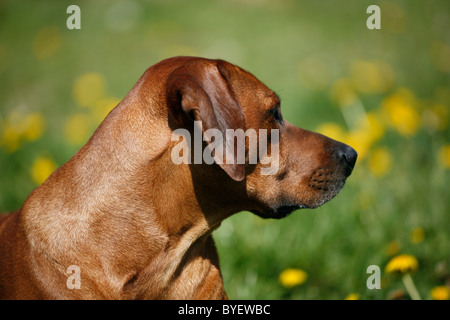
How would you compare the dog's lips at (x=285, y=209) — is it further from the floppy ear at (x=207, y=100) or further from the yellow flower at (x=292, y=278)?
the yellow flower at (x=292, y=278)

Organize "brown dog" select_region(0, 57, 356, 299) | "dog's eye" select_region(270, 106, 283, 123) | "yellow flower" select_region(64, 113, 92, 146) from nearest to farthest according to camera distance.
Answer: "brown dog" select_region(0, 57, 356, 299) → "dog's eye" select_region(270, 106, 283, 123) → "yellow flower" select_region(64, 113, 92, 146)

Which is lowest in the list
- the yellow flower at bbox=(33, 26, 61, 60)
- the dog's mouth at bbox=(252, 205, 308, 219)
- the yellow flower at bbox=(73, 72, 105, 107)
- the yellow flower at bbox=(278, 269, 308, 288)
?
the yellow flower at bbox=(278, 269, 308, 288)

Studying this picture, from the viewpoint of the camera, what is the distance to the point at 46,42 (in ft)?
27.5

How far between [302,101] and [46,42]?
443 centimetres

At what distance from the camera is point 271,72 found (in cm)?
771

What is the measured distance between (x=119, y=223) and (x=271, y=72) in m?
5.62

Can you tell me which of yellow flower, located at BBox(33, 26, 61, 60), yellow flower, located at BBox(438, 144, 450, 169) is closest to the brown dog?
yellow flower, located at BBox(438, 144, 450, 169)

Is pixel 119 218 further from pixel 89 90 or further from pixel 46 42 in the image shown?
pixel 46 42

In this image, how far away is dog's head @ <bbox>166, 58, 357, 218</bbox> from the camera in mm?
2248

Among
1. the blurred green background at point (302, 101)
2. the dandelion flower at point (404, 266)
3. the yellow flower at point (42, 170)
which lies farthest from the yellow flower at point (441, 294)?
the yellow flower at point (42, 170)

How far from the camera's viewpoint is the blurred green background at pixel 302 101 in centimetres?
384

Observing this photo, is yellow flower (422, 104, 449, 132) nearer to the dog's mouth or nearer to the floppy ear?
the dog's mouth

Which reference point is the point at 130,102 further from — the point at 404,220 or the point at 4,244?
the point at 404,220

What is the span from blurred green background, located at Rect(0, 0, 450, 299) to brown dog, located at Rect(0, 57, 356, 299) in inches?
44.2
